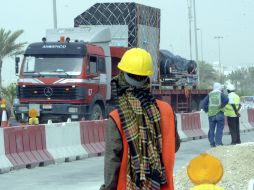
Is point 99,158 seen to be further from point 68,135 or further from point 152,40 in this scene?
point 152,40

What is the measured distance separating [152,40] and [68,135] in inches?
578

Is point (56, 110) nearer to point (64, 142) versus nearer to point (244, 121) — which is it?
point (64, 142)

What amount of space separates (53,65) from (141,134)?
70.6ft

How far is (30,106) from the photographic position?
2791 centimetres

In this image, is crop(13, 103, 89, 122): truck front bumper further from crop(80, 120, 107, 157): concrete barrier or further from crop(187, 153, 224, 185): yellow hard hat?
crop(187, 153, 224, 185): yellow hard hat

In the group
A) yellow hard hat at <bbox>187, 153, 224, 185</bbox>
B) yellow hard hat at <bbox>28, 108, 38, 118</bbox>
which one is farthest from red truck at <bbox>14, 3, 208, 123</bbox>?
yellow hard hat at <bbox>187, 153, 224, 185</bbox>

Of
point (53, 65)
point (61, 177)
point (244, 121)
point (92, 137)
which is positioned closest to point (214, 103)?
point (92, 137)

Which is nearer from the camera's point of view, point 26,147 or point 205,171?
point 205,171

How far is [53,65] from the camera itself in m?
26.6

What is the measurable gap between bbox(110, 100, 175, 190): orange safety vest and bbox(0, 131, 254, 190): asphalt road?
816cm

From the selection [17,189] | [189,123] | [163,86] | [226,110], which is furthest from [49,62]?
[17,189]

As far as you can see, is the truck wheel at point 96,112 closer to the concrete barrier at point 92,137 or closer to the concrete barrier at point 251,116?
the concrete barrier at point 92,137

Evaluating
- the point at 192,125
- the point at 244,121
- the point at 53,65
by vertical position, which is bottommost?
the point at 244,121

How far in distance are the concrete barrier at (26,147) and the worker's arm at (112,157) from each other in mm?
11412
